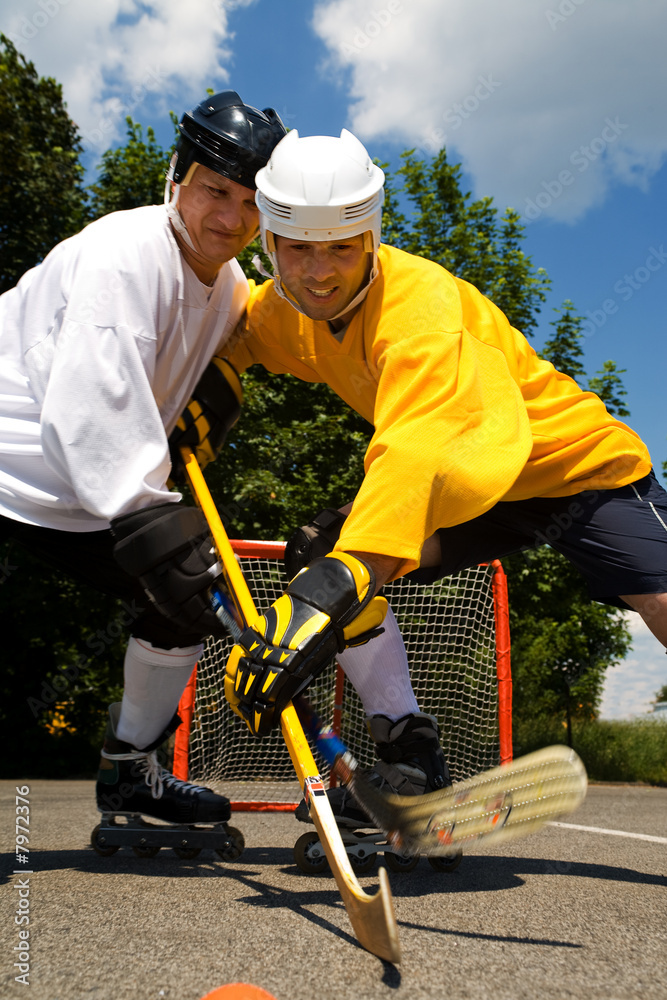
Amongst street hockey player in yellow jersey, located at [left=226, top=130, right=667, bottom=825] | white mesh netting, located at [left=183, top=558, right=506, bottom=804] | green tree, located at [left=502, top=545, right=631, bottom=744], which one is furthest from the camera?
green tree, located at [left=502, top=545, right=631, bottom=744]

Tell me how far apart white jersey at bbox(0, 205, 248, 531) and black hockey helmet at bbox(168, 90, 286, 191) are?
0.21 meters

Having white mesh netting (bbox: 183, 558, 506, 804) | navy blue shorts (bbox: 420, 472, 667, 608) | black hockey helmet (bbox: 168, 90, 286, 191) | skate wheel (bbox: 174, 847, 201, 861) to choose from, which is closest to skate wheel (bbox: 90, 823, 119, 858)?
skate wheel (bbox: 174, 847, 201, 861)

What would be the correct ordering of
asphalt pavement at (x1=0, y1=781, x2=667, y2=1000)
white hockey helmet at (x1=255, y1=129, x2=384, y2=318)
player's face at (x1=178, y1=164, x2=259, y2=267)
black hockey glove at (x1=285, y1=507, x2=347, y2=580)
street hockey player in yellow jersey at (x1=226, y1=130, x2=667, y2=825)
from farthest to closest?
black hockey glove at (x1=285, y1=507, x2=347, y2=580) < player's face at (x1=178, y1=164, x2=259, y2=267) < white hockey helmet at (x1=255, y1=129, x2=384, y2=318) < street hockey player in yellow jersey at (x1=226, y1=130, x2=667, y2=825) < asphalt pavement at (x1=0, y1=781, x2=667, y2=1000)

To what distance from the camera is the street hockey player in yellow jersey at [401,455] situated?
1642mm

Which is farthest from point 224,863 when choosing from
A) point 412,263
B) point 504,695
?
point 504,695

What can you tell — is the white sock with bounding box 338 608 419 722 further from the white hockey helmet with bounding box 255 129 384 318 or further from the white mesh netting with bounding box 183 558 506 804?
the white mesh netting with bounding box 183 558 506 804

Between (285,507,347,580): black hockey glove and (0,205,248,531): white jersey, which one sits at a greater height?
(0,205,248,531): white jersey

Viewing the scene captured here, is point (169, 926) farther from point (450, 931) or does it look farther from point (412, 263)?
point (412, 263)

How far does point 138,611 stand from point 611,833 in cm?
216

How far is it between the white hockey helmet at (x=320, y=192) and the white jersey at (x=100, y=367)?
0.40 meters

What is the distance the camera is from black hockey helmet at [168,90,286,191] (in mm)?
2092

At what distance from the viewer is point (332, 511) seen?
2.33 meters

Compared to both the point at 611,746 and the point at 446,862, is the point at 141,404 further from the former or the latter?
the point at 611,746

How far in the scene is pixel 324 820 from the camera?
1.51 meters
